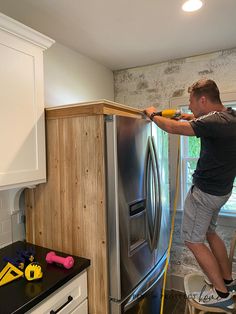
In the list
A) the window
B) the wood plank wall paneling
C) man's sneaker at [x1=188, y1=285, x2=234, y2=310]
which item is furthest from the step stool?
the window

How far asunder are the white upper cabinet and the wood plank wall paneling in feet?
0.35

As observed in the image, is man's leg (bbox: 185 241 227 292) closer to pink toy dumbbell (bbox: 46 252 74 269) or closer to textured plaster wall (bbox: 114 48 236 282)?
pink toy dumbbell (bbox: 46 252 74 269)

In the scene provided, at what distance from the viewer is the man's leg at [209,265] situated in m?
1.58

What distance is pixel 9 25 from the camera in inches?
52.0

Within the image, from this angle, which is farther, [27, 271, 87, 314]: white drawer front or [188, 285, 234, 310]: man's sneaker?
[188, 285, 234, 310]: man's sneaker

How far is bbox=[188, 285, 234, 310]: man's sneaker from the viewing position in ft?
5.06

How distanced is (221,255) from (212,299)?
0.31 meters

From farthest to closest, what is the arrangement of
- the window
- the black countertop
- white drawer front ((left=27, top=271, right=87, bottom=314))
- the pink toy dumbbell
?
the window
the pink toy dumbbell
white drawer front ((left=27, top=271, right=87, bottom=314))
the black countertop

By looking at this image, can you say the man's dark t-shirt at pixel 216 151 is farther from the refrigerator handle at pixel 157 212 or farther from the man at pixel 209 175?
the refrigerator handle at pixel 157 212

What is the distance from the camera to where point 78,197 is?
5.17 ft

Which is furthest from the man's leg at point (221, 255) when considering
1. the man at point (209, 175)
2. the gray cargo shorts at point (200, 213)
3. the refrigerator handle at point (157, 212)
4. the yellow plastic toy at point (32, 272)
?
the yellow plastic toy at point (32, 272)

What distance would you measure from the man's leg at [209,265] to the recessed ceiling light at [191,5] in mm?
1534

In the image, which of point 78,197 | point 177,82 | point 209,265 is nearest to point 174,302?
point 209,265

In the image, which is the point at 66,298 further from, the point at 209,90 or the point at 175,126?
the point at 209,90
